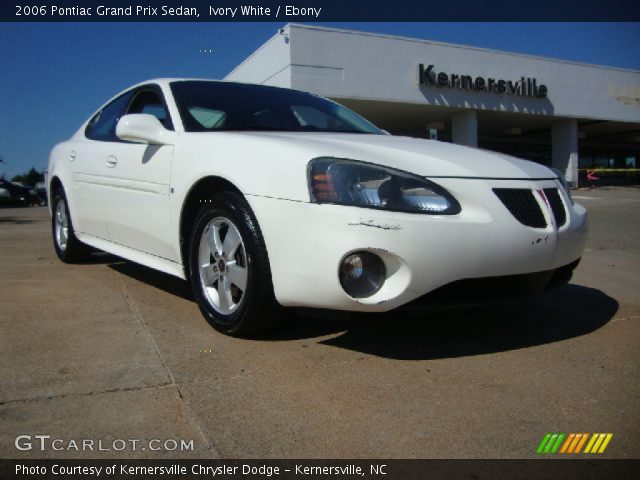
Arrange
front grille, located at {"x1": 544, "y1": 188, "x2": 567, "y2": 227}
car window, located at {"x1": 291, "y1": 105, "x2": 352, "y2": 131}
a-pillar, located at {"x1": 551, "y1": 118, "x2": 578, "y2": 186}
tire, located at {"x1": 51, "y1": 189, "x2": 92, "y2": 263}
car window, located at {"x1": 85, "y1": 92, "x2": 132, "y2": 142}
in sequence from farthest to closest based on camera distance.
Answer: a-pillar, located at {"x1": 551, "y1": 118, "x2": 578, "y2": 186} < tire, located at {"x1": 51, "y1": 189, "x2": 92, "y2": 263} < car window, located at {"x1": 85, "y1": 92, "x2": 132, "y2": 142} < car window, located at {"x1": 291, "y1": 105, "x2": 352, "y2": 131} < front grille, located at {"x1": 544, "y1": 188, "x2": 567, "y2": 227}

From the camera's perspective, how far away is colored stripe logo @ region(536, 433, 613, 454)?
5.73 feet

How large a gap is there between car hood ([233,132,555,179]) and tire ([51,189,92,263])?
253 cm

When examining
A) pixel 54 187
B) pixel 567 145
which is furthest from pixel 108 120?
pixel 567 145

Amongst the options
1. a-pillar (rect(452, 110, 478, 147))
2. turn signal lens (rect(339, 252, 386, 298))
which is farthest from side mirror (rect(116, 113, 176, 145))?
a-pillar (rect(452, 110, 478, 147))

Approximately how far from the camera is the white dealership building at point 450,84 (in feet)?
61.7

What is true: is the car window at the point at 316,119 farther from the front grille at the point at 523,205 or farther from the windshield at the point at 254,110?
the front grille at the point at 523,205

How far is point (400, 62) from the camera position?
20375 millimetres

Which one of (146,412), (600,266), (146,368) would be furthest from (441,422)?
(600,266)

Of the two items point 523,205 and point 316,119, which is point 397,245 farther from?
point 316,119

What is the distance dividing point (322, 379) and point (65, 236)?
345 cm

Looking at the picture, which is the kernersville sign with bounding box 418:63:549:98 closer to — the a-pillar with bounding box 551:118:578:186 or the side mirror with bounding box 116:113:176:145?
the a-pillar with bounding box 551:118:578:186

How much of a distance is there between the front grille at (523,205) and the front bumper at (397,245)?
39 mm

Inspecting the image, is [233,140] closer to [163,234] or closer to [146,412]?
[163,234]

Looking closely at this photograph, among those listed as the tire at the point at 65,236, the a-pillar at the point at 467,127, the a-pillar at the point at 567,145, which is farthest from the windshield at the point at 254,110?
the a-pillar at the point at 567,145
